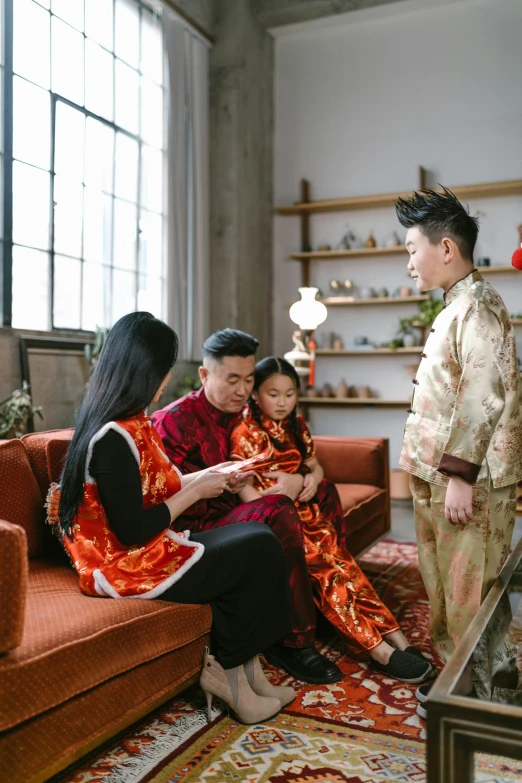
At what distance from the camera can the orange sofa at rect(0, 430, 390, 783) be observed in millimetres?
1305

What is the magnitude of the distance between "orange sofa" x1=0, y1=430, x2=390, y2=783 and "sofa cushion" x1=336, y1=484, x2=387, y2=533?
3.80ft

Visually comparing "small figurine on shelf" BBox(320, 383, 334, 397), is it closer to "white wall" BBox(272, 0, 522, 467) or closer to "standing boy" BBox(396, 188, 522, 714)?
"white wall" BBox(272, 0, 522, 467)

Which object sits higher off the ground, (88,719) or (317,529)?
(317,529)

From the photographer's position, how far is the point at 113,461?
A: 64.6 inches

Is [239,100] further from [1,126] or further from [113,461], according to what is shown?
[113,461]

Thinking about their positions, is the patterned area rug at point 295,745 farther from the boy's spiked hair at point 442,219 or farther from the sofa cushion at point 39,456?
the boy's spiked hair at point 442,219

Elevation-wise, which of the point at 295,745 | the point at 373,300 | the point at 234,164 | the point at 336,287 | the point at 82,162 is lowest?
the point at 295,745

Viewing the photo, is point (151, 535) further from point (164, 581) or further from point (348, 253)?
point (348, 253)

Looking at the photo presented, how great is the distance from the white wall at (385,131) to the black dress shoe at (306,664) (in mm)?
3681

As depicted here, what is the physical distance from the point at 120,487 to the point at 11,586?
0.39m

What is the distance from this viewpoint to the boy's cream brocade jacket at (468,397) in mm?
1733

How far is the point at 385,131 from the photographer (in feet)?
19.0

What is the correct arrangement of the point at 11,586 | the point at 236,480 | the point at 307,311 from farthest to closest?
1. the point at 307,311
2. the point at 236,480
3. the point at 11,586

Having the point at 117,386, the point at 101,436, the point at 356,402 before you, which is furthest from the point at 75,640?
the point at 356,402
